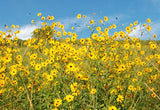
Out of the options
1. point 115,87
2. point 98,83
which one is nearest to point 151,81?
point 115,87

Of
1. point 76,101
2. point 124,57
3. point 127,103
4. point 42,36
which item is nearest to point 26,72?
point 76,101

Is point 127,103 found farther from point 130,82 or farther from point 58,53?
point 58,53

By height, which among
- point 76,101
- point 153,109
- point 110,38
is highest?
point 110,38

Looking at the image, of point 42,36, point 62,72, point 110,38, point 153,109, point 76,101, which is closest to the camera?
point 76,101

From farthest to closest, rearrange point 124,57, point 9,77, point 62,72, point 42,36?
1. point 42,36
2. point 124,57
3. point 9,77
4. point 62,72

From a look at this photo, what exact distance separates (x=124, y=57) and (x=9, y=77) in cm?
219

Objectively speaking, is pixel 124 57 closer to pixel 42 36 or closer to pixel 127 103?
pixel 127 103

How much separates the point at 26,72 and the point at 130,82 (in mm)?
1658

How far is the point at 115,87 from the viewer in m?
3.09

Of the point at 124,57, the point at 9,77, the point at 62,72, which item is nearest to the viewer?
the point at 62,72

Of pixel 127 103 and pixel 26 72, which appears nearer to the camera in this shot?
pixel 127 103

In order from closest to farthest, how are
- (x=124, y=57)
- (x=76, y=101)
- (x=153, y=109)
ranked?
(x=76, y=101) < (x=153, y=109) < (x=124, y=57)

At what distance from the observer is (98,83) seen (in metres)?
3.09

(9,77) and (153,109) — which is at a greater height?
(9,77)
